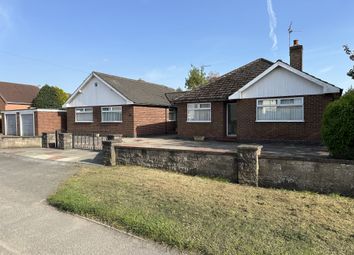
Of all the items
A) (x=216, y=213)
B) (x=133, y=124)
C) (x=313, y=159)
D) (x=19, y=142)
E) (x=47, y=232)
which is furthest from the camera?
(x=133, y=124)

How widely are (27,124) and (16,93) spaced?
17.5 meters

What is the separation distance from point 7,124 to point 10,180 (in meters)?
23.2

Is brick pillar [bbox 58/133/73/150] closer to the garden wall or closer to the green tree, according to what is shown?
the garden wall

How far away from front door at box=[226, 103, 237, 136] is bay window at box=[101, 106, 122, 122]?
352 inches

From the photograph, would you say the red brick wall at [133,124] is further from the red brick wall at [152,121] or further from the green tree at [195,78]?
the green tree at [195,78]

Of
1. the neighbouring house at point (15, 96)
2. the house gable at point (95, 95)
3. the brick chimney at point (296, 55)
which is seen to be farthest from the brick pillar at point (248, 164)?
the neighbouring house at point (15, 96)

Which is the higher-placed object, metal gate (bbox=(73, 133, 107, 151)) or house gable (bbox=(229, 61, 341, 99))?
house gable (bbox=(229, 61, 341, 99))

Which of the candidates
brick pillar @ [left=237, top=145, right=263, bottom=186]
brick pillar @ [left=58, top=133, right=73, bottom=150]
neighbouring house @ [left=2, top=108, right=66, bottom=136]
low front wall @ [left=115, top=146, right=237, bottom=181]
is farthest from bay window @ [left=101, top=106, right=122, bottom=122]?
brick pillar @ [left=237, top=145, right=263, bottom=186]

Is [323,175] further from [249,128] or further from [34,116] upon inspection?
[34,116]

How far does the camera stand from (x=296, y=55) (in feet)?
50.2

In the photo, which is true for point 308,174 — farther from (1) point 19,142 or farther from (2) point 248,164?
(1) point 19,142

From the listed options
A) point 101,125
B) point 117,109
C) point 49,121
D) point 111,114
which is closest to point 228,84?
point 117,109

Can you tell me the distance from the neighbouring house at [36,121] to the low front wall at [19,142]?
580cm

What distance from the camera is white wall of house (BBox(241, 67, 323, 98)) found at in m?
13.2
